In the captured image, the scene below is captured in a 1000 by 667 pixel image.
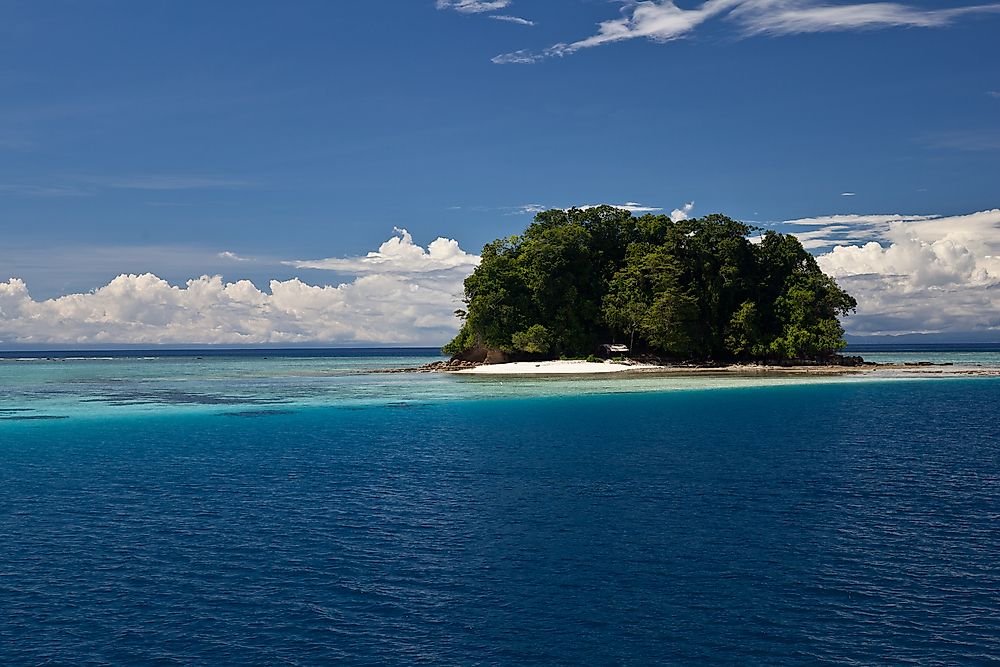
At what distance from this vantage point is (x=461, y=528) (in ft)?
73.7

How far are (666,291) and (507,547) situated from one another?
89.6 m

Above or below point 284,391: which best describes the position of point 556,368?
above

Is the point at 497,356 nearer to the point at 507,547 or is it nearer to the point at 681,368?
the point at 681,368

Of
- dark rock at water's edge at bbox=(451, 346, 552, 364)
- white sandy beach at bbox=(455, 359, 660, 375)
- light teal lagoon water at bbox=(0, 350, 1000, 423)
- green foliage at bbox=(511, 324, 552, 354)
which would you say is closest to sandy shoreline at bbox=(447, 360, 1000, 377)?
white sandy beach at bbox=(455, 359, 660, 375)

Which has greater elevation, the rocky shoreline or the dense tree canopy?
the dense tree canopy

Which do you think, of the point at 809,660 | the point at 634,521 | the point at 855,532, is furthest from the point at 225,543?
the point at 855,532

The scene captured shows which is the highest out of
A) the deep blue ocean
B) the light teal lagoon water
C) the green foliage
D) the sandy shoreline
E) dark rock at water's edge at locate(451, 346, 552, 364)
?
the green foliage

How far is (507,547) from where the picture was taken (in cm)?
2053

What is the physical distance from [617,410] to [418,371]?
6631cm

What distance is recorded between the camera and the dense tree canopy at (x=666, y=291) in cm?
10975

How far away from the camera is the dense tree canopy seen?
10975cm

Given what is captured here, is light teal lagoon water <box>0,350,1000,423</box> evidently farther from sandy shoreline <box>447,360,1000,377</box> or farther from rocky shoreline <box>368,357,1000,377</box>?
rocky shoreline <box>368,357,1000,377</box>

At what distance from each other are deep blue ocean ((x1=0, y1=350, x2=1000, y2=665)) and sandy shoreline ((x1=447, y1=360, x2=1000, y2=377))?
60218mm

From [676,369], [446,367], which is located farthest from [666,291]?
[446,367]
